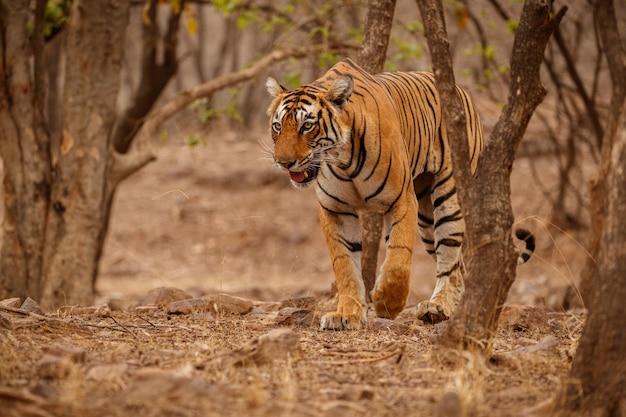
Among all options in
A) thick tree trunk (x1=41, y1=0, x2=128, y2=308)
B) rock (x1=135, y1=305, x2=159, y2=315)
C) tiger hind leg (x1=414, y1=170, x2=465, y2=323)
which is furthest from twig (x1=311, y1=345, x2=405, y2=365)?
thick tree trunk (x1=41, y1=0, x2=128, y2=308)

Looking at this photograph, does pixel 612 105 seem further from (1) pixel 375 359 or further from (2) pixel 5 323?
(2) pixel 5 323

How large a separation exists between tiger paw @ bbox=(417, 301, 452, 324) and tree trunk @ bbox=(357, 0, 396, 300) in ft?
3.19

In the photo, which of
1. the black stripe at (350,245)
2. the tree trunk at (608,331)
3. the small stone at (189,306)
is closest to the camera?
the tree trunk at (608,331)

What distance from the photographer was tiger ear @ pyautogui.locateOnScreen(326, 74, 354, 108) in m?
5.30

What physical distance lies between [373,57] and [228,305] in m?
2.11

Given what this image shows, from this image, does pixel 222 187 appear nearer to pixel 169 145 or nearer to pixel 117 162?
pixel 169 145

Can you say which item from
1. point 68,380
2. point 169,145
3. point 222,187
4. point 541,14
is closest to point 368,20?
point 541,14

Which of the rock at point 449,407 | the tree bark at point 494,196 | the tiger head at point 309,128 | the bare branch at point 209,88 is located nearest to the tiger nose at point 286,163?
the tiger head at point 309,128

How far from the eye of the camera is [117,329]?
4988 millimetres

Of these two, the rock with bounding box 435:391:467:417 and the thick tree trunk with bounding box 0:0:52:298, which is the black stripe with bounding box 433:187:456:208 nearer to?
the rock with bounding box 435:391:467:417

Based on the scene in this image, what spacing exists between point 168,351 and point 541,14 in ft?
7.56

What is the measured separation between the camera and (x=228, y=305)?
236 inches

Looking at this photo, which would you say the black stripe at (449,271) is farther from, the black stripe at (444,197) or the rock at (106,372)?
the rock at (106,372)

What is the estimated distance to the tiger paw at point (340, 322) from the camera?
532 cm
